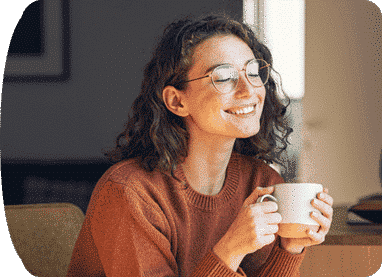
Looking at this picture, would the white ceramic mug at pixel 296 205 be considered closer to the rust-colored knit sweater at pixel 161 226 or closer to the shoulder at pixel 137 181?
the rust-colored knit sweater at pixel 161 226

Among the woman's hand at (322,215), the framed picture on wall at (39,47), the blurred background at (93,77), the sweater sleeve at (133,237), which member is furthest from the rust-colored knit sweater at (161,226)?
the framed picture on wall at (39,47)

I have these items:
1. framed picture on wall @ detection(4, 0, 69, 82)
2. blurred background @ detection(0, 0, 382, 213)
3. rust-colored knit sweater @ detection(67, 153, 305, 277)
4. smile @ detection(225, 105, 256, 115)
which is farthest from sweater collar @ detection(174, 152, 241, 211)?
framed picture on wall @ detection(4, 0, 69, 82)

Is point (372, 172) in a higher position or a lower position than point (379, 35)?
lower

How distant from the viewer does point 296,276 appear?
0.97 meters

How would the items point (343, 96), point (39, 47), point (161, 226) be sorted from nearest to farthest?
point (161, 226) < point (39, 47) < point (343, 96)

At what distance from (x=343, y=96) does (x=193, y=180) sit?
74cm

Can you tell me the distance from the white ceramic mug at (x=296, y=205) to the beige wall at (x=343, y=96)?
0.66m

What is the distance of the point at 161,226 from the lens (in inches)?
35.3

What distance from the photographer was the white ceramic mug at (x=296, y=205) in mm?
775

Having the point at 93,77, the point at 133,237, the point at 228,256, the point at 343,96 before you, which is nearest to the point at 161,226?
the point at 133,237

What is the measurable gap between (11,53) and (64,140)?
35cm

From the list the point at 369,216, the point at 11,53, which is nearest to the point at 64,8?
the point at 11,53

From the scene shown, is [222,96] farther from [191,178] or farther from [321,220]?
[321,220]

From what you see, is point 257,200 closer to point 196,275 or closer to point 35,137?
point 196,275
